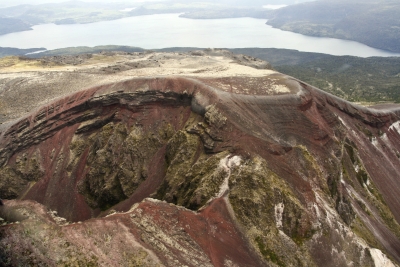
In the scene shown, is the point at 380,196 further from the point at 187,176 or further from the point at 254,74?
the point at 187,176

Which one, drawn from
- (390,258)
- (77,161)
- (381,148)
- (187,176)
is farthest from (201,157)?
(381,148)

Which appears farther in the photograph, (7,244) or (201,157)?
(201,157)

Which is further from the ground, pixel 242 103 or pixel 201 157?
pixel 242 103

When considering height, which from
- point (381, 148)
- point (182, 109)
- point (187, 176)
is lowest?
point (381, 148)

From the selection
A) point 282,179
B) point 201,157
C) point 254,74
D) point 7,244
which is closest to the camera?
point 7,244

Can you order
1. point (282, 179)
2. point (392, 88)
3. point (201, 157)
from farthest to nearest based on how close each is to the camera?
point (392, 88)
point (201, 157)
point (282, 179)

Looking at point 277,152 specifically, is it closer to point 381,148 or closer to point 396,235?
point 396,235
